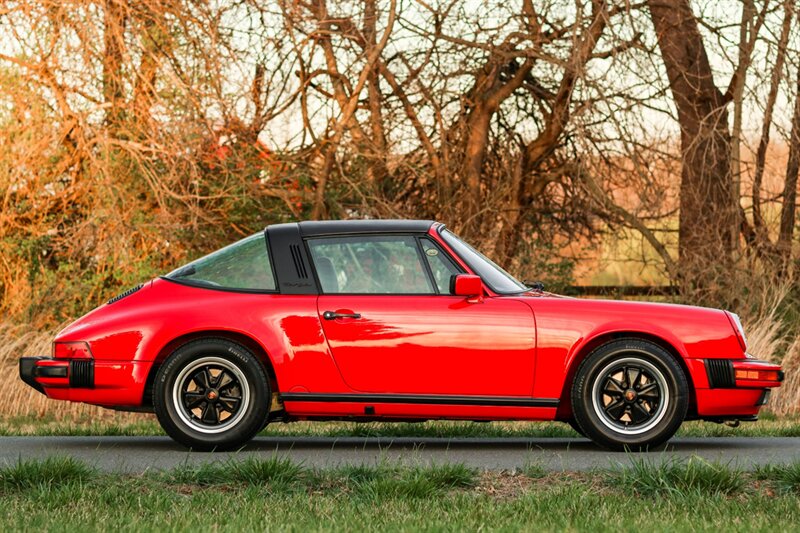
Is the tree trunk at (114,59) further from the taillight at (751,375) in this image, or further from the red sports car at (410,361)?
the taillight at (751,375)

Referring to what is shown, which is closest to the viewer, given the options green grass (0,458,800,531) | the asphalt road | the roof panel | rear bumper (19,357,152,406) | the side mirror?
green grass (0,458,800,531)

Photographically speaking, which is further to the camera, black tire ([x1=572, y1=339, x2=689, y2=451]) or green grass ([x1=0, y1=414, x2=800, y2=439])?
green grass ([x1=0, y1=414, x2=800, y2=439])

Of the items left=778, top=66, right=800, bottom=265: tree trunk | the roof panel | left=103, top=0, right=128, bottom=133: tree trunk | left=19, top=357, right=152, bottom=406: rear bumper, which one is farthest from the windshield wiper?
left=778, top=66, right=800, bottom=265: tree trunk

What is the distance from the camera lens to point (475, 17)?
1847 centimetres

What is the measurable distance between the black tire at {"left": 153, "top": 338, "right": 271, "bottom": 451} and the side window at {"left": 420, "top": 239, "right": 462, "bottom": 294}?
1364mm

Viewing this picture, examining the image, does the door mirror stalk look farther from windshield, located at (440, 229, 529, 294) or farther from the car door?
windshield, located at (440, 229, 529, 294)

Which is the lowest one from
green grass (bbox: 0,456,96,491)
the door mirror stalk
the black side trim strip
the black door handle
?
green grass (bbox: 0,456,96,491)

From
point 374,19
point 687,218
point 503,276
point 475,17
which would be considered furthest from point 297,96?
point 503,276

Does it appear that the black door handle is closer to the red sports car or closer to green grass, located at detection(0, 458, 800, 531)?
the red sports car

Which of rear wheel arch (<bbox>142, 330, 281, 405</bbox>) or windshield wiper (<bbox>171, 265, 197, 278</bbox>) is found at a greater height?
windshield wiper (<bbox>171, 265, 197, 278</bbox>)

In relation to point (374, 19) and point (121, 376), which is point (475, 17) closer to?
point (374, 19)

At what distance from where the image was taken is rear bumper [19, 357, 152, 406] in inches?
339

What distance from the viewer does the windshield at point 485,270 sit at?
8.78 metres

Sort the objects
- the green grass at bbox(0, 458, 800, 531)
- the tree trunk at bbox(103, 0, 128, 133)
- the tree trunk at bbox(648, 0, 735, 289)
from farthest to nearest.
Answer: the tree trunk at bbox(648, 0, 735, 289)
the tree trunk at bbox(103, 0, 128, 133)
the green grass at bbox(0, 458, 800, 531)
